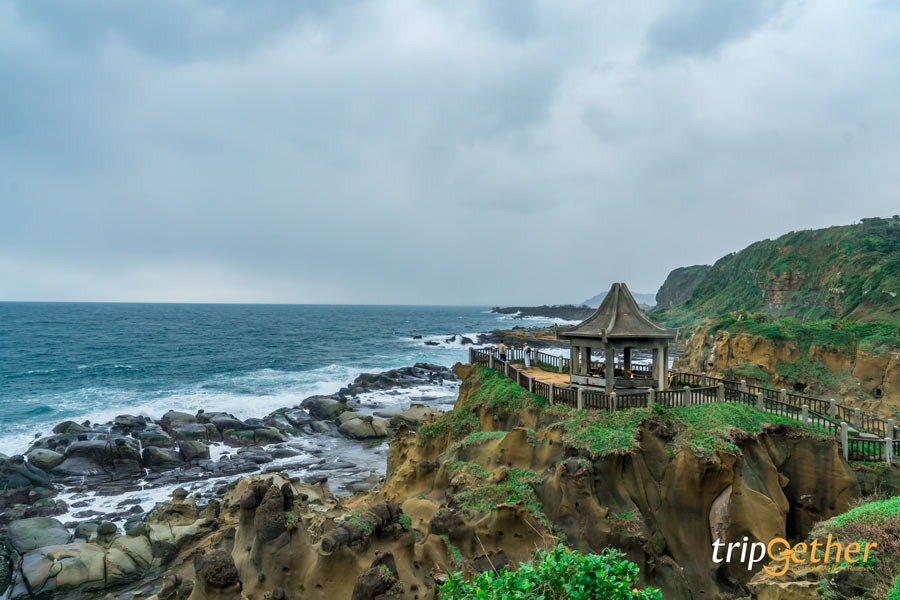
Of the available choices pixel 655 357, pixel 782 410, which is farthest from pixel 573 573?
pixel 782 410

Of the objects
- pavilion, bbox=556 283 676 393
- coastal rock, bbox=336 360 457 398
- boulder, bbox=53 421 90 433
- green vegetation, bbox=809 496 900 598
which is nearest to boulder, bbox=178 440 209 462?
boulder, bbox=53 421 90 433

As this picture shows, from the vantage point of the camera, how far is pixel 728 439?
1165 centimetres

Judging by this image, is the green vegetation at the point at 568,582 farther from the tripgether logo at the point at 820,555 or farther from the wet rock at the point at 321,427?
the wet rock at the point at 321,427

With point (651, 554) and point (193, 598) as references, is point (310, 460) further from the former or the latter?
point (651, 554)

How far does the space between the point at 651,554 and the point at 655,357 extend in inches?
259

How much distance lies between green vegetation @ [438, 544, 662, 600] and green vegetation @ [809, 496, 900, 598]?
3.24 m

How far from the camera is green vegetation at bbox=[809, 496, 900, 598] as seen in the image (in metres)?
5.63

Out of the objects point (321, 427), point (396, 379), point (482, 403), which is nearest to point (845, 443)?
point (482, 403)

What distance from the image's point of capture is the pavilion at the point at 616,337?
575 inches

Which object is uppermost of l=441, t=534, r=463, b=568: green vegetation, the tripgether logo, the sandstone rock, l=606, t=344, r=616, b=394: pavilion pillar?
l=606, t=344, r=616, b=394: pavilion pillar

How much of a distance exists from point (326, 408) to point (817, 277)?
49.4 metres

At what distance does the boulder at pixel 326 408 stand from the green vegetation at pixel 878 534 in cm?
2988

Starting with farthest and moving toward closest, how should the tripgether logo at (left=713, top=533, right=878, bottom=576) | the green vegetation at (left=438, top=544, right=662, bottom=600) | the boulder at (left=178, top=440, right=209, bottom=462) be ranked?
the boulder at (left=178, top=440, right=209, bottom=462), the tripgether logo at (left=713, top=533, right=878, bottom=576), the green vegetation at (left=438, top=544, right=662, bottom=600)

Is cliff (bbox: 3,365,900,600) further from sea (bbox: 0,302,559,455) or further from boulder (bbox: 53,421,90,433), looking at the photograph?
sea (bbox: 0,302,559,455)
